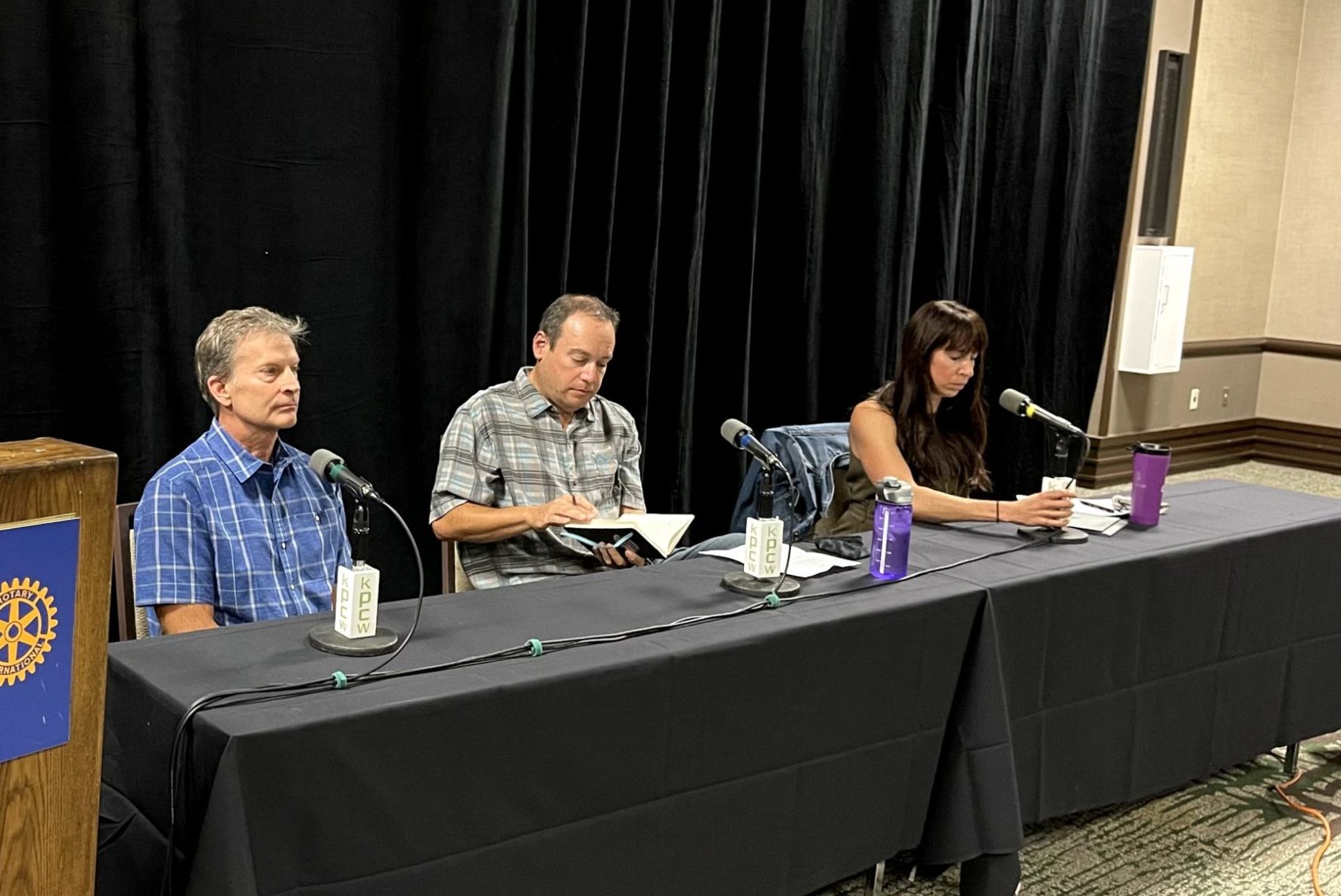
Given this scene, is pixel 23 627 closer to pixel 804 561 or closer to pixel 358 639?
pixel 358 639

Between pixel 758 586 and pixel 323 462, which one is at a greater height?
pixel 323 462

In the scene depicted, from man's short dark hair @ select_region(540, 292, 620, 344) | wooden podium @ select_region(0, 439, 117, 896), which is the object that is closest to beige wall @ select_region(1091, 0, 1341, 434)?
man's short dark hair @ select_region(540, 292, 620, 344)

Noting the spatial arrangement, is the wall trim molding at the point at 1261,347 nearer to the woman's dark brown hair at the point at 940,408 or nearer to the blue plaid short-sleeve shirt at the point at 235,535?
the woman's dark brown hair at the point at 940,408

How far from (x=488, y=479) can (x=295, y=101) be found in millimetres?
1158

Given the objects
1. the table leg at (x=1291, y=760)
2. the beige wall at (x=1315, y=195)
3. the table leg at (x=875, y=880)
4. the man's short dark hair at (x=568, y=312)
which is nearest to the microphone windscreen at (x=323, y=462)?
the man's short dark hair at (x=568, y=312)

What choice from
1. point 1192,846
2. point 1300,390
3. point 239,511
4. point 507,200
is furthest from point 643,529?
point 1300,390

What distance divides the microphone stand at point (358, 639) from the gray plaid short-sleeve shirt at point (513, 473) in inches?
32.2

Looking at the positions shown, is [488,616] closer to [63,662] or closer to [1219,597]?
[63,662]

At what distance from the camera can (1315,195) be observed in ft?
21.9

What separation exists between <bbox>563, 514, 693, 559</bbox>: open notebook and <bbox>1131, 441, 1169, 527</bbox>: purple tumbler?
2.97 feet

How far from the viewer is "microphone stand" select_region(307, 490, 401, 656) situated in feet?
5.65

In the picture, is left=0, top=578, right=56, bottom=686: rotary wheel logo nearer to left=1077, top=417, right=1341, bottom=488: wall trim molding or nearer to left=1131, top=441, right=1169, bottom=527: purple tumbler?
left=1131, top=441, right=1169, bottom=527: purple tumbler

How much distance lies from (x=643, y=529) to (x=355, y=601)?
715 millimetres

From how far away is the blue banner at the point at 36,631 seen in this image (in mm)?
1081
